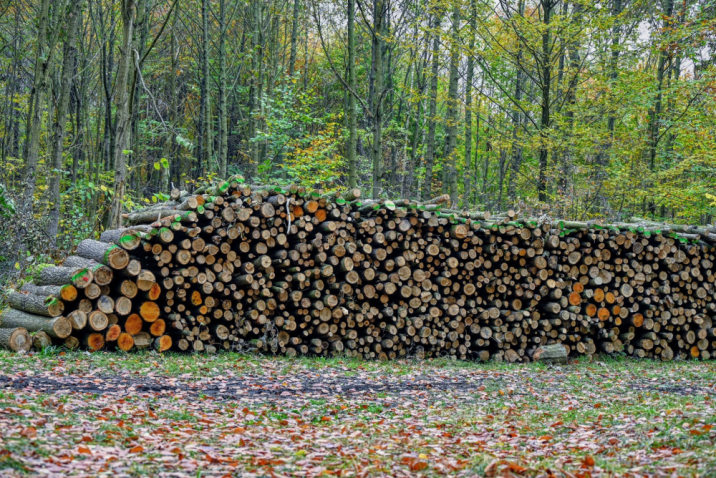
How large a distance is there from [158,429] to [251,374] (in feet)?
8.57

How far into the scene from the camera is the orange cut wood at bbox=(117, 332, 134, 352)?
7.40m

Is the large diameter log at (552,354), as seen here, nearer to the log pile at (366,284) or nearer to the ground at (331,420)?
the log pile at (366,284)

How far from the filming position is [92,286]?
285 inches

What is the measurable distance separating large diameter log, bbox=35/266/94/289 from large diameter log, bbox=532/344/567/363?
22.0 feet

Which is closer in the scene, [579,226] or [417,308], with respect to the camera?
[417,308]

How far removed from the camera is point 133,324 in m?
7.56

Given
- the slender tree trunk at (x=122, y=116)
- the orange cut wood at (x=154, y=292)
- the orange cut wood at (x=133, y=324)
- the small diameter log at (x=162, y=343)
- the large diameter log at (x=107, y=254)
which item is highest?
the slender tree trunk at (x=122, y=116)

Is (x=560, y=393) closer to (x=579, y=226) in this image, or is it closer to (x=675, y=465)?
(x=675, y=465)

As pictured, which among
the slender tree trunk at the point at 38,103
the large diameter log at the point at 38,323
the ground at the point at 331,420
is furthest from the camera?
the slender tree trunk at the point at 38,103

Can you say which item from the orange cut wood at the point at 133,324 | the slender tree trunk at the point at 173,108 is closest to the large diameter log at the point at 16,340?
the orange cut wood at the point at 133,324

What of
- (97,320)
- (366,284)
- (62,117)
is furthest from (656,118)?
(97,320)

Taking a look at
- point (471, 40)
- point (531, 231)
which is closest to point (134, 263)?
point (531, 231)

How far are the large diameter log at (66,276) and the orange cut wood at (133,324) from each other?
0.71m

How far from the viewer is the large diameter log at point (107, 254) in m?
7.36
